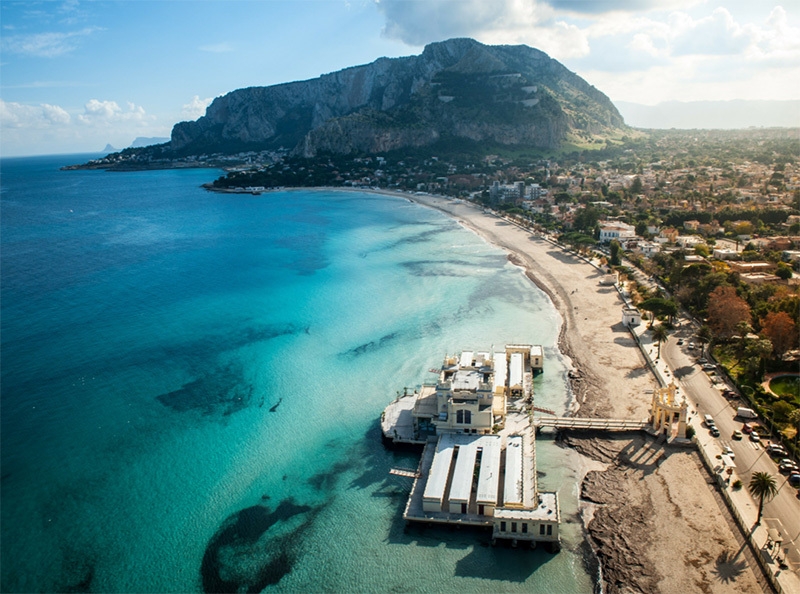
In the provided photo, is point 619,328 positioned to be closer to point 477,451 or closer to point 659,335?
point 659,335

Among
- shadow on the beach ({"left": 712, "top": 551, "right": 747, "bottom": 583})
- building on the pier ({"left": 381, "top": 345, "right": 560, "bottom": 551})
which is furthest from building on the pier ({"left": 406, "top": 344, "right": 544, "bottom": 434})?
shadow on the beach ({"left": 712, "top": 551, "right": 747, "bottom": 583})

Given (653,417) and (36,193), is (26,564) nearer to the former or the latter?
(653,417)

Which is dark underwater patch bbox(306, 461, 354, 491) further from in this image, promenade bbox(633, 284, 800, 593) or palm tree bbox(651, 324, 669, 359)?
palm tree bbox(651, 324, 669, 359)

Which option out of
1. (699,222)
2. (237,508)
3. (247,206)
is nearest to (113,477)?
(237,508)

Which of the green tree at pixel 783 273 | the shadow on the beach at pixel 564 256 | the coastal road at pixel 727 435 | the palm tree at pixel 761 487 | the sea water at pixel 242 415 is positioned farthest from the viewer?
the shadow on the beach at pixel 564 256

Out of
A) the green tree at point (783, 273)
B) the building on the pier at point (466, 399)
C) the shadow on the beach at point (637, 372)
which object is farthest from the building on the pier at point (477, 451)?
the green tree at point (783, 273)

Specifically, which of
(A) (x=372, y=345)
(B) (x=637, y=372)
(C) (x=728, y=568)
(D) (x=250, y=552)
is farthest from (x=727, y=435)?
(A) (x=372, y=345)

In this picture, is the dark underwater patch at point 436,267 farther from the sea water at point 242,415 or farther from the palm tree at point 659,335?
the palm tree at point 659,335
